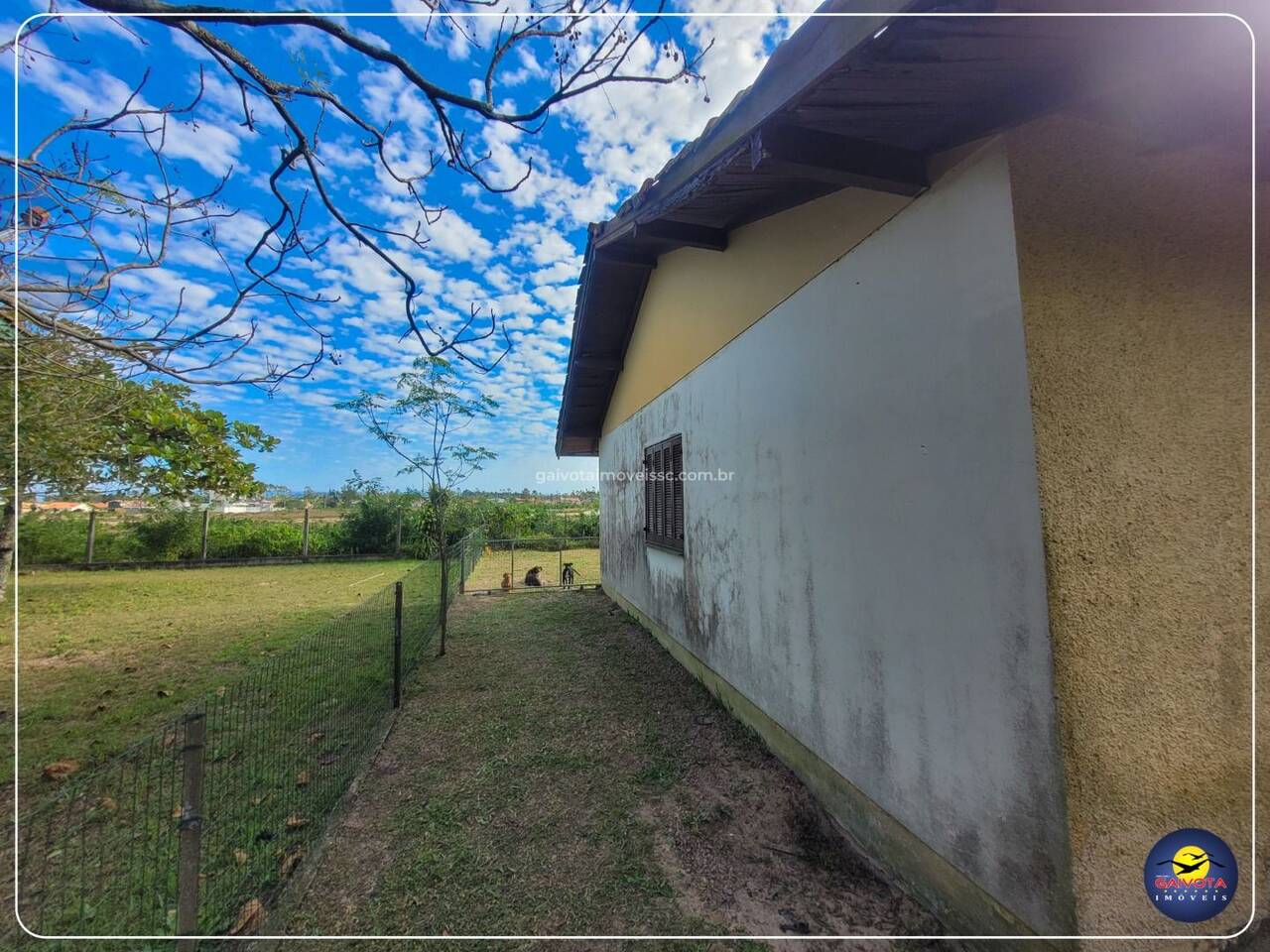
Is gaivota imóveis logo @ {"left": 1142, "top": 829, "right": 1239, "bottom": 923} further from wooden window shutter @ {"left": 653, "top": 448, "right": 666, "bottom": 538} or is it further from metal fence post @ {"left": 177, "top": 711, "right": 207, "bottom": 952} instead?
wooden window shutter @ {"left": 653, "top": 448, "right": 666, "bottom": 538}

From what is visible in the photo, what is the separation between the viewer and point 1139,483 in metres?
1.88

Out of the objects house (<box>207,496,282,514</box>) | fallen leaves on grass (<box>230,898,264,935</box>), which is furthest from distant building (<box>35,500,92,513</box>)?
fallen leaves on grass (<box>230,898,264,935</box>)

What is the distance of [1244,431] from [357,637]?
6.37 meters

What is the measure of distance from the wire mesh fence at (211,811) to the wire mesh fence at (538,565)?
24.9 feet

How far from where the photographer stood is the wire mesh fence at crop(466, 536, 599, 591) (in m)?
13.4

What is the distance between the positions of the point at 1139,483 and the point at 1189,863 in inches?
55.8

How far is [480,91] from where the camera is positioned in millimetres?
2568

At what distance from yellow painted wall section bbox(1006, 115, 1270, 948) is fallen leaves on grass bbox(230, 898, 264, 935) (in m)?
3.42

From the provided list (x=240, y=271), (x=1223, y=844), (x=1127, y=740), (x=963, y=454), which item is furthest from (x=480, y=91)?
(x=1223, y=844)

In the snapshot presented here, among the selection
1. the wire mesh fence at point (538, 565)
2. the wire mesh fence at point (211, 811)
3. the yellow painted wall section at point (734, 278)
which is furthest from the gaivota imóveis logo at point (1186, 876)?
the wire mesh fence at point (538, 565)

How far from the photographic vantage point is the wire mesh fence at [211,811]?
191 cm

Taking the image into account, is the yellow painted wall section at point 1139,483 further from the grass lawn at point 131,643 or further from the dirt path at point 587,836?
the grass lawn at point 131,643

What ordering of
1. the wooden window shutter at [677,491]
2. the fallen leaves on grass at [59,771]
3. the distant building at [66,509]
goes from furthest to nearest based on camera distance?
the distant building at [66,509] → the wooden window shutter at [677,491] → the fallen leaves on grass at [59,771]

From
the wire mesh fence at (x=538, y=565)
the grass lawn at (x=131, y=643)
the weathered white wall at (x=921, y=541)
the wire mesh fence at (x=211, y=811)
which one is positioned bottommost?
the wire mesh fence at (x=538, y=565)
